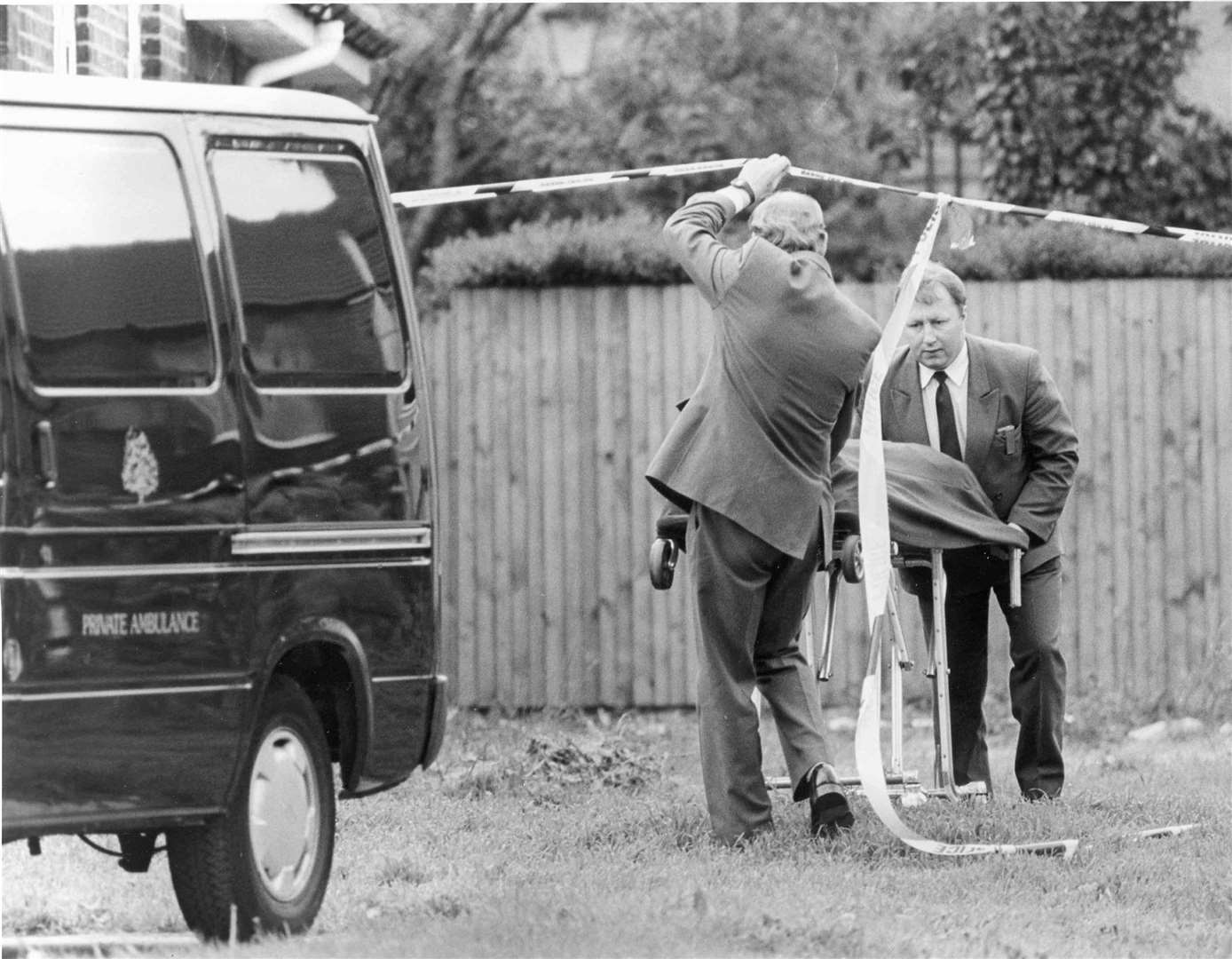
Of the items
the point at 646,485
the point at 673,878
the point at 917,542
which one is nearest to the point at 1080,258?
A: the point at 646,485

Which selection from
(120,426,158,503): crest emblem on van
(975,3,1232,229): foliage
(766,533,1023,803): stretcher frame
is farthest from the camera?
(975,3,1232,229): foliage

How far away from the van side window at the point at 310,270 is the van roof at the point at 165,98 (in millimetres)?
114

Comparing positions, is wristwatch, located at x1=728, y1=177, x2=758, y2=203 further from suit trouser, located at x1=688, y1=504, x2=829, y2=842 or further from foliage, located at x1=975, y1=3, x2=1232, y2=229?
foliage, located at x1=975, y1=3, x2=1232, y2=229

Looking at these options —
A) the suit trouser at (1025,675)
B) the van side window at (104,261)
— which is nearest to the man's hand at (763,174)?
the suit trouser at (1025,675)

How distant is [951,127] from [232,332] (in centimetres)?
1252

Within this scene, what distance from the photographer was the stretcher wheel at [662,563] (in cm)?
707

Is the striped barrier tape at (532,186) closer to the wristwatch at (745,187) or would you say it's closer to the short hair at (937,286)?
the wristwatch at (745,187)

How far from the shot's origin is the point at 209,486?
5191 millimetres

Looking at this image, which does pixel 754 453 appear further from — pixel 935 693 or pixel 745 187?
pixel 935 693

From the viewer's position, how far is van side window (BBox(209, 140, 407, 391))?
5.42m

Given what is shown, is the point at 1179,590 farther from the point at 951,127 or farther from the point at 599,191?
the point at 599,191

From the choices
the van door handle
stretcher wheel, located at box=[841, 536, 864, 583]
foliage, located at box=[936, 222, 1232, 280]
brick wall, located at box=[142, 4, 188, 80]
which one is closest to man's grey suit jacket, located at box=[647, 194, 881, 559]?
stretcher wheel, located at box=[841, 536, 864, 583]

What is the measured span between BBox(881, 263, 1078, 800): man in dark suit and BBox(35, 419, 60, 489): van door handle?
390 centimetres

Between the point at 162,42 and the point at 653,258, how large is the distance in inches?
112
